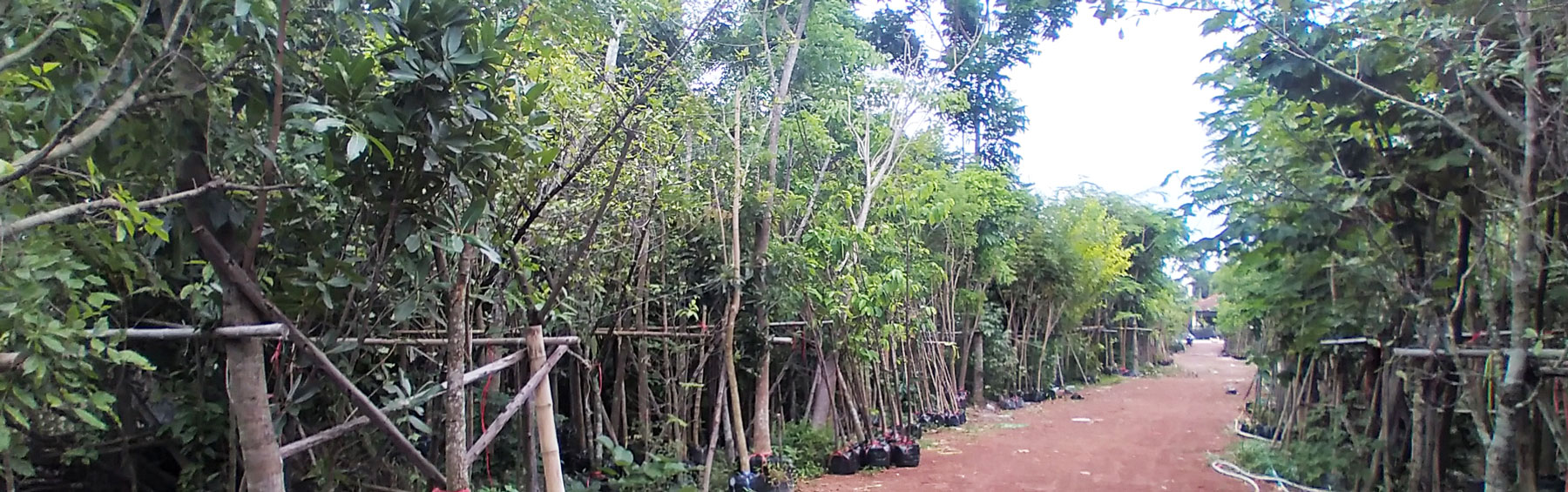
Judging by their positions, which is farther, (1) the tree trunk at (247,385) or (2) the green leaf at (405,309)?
(2) the green leaf at (405,309)

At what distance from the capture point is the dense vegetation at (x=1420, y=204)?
3.10 metres

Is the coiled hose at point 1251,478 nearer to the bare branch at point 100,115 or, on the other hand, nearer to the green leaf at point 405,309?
the green leaf at point 405,309

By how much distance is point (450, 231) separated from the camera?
2164mm

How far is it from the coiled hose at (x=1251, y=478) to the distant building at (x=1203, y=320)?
34318 mm

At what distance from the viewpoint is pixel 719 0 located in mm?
Result: 4758

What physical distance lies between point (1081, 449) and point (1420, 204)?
5256 mm

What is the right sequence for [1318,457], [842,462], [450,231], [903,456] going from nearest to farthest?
[450,231] → [1318,457] → [842,462] → [903,456]

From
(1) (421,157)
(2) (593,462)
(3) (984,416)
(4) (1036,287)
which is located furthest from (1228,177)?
(4) (1036,287)

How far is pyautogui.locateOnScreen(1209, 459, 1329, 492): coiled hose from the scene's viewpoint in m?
6.11

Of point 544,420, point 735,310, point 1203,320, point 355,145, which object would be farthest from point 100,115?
point 1203,320

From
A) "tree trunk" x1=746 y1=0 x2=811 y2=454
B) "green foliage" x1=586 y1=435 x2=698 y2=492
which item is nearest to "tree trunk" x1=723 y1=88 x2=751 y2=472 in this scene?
"tree trunk" x1=746 y1=0 x2=811 y2=454

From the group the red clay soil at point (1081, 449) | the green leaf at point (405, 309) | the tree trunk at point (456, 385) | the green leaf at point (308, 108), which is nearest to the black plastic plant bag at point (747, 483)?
the red clay soil at point (1081, 449)

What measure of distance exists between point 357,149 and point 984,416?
1136 centimetres

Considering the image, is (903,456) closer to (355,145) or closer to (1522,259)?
(1522,259)
